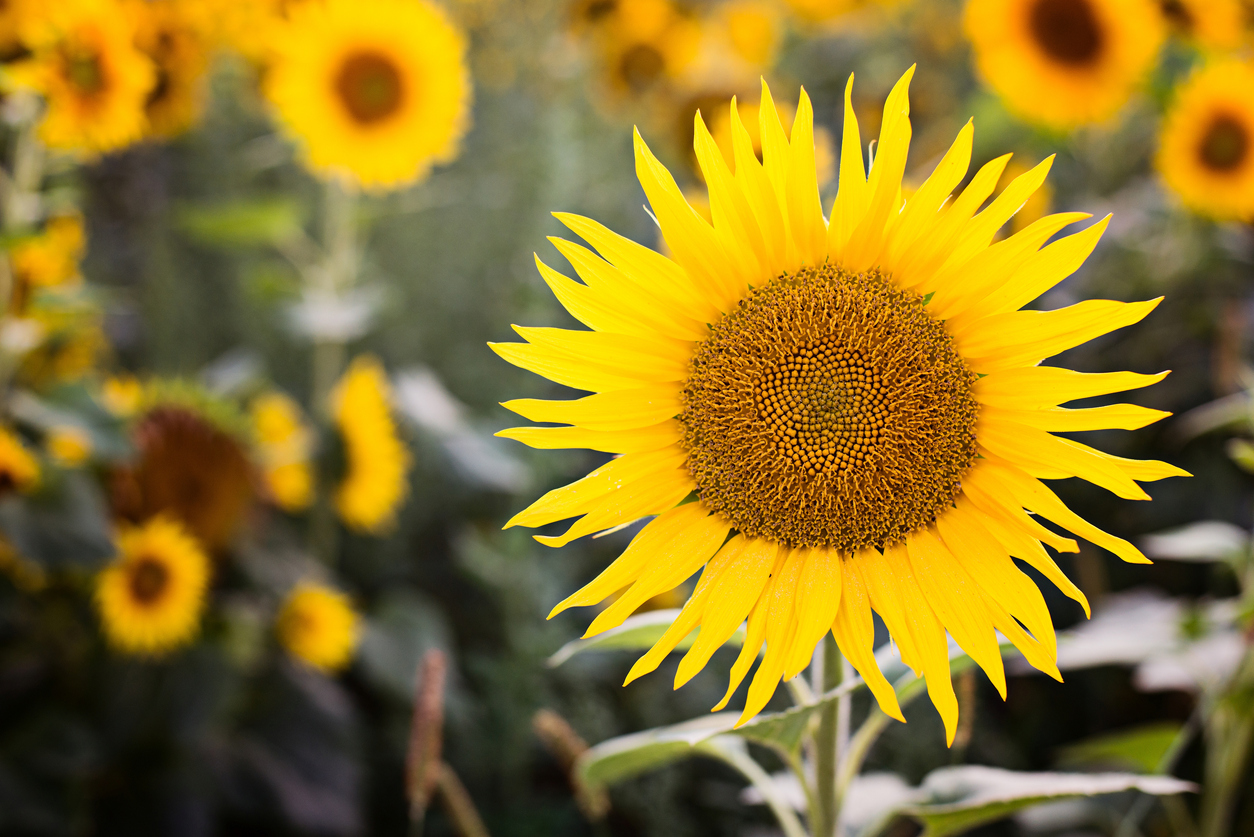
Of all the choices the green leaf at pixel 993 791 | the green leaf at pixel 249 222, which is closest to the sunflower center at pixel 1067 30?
the green leaf at pixel 249 222

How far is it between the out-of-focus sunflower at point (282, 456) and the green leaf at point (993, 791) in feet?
5.51

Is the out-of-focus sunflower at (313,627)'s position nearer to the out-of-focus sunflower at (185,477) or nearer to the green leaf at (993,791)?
the out-of-focus sunflower at (185,477)

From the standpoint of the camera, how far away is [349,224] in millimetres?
2463

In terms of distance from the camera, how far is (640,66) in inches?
129

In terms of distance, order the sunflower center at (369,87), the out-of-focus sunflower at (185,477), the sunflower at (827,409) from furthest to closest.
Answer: the sunflower center at (369,87), the out-of-focus sunflower at (185,477), the sunflower at (827,409)

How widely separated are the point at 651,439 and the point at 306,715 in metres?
1.51

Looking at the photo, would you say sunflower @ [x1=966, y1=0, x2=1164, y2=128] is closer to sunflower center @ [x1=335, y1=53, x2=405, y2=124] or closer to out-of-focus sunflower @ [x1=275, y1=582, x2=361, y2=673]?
sunflower center @ [x1=335, y1=53, x2=405, y2=124]

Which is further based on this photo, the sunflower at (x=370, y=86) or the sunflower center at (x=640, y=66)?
the sunflower center at (x=640, y=66)

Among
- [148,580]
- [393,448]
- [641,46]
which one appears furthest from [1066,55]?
[148,580]

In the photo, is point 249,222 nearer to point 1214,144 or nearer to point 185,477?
point 185,477

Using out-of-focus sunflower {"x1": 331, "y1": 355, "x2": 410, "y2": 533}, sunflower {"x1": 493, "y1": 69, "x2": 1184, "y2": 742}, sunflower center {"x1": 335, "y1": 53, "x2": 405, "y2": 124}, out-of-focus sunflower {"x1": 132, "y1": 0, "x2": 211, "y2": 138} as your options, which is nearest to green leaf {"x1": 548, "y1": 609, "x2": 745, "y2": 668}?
sunflower {"x1": 493, "y1": 69, "x2": 1184, "y2": 742}

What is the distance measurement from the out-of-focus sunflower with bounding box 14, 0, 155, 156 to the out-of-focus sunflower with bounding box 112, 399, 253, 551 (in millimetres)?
597

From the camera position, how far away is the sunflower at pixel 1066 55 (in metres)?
2.55

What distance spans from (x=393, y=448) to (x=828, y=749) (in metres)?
1.76
